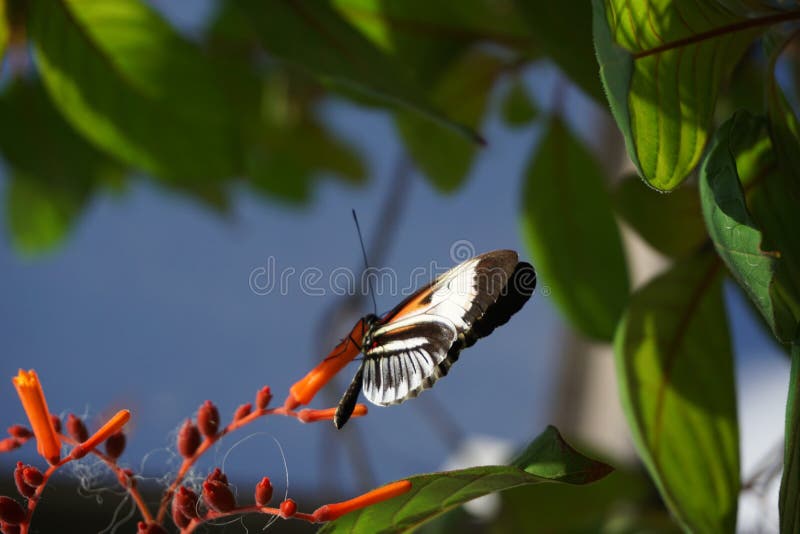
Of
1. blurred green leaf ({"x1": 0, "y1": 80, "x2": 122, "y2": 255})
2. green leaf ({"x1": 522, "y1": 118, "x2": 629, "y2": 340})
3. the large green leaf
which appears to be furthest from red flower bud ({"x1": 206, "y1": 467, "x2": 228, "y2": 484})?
blurred green leaf ({"x1": 0, "y1": 80, "x2": 122, "y2": 255})

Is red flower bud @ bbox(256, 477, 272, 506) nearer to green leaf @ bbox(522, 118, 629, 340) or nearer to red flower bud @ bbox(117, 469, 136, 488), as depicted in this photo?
red flower bud @ bbox(117, 469, 136, 488)

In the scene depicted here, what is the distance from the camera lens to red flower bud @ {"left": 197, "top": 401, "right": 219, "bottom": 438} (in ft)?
1.00

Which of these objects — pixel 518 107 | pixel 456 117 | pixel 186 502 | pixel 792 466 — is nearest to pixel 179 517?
pixel 186 502

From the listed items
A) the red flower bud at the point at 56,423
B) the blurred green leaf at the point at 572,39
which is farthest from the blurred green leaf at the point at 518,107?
the red flower bud at the point at 56,423

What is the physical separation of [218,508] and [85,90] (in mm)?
315

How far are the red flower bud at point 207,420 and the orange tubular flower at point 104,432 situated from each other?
34 mm

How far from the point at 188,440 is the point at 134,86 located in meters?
0.28

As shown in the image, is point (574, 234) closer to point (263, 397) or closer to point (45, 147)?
point (263, 397)

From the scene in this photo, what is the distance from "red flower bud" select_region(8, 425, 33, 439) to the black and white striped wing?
0.42 feet

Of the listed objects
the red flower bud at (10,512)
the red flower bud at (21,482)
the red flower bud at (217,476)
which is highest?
Result: the red flower bud at (21,482)

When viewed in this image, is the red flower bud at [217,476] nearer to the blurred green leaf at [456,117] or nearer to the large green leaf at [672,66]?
the large green leaf at [672,66]

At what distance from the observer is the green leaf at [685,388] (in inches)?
15.3

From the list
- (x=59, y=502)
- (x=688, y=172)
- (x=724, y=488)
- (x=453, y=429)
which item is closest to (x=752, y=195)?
(x=688, y=172)

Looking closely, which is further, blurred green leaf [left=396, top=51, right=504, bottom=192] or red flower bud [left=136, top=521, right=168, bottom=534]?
blurred green leaf [left=396, top=51, right=504, bottom=192]
